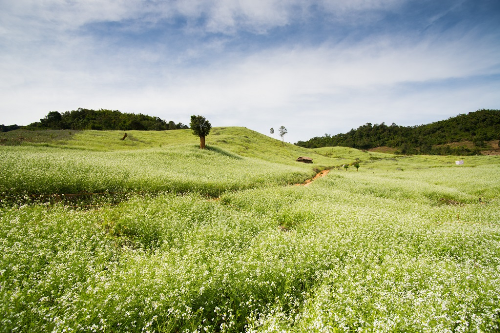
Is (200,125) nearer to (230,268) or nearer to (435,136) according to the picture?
(230,268)

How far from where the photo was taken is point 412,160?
72.4 meters

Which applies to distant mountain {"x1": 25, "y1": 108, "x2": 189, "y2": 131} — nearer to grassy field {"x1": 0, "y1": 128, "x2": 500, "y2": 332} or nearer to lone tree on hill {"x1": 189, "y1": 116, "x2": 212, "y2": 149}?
lone tree on hill {"x1": 189, "y1": 116, "x2": 212, "y2": 149}

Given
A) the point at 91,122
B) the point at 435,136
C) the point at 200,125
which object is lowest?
the point at 200,125

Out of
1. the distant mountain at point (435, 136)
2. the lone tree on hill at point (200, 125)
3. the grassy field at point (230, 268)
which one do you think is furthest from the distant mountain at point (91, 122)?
the distant mountain at point (435, 136)

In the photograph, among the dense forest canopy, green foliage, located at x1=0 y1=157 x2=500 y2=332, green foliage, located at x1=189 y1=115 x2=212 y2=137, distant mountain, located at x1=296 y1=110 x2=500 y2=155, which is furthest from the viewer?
distant mountain, located at x1=296 y1=110 x2=500 y2=155

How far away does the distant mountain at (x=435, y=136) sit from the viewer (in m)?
101

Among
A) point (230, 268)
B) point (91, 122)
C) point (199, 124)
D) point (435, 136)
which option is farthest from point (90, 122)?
point (435, 136)

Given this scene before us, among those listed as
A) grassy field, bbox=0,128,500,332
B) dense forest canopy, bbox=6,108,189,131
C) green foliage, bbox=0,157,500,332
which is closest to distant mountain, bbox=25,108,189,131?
dense forest canopy, bbox=6,108,189,131

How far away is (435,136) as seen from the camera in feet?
392

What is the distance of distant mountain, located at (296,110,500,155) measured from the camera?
332 feet

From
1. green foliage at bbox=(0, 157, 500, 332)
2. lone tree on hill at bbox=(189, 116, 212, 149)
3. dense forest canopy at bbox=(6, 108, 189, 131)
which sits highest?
dense forest canopy at bbox=(6, 108, 189, 131)

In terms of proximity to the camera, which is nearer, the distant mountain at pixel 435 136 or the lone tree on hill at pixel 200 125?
the lone tree on hill at pixel 200 125

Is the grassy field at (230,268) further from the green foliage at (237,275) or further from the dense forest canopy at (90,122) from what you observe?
the dense forest canopy at (90,122)

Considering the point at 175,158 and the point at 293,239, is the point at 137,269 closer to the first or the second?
the point at 293,239
